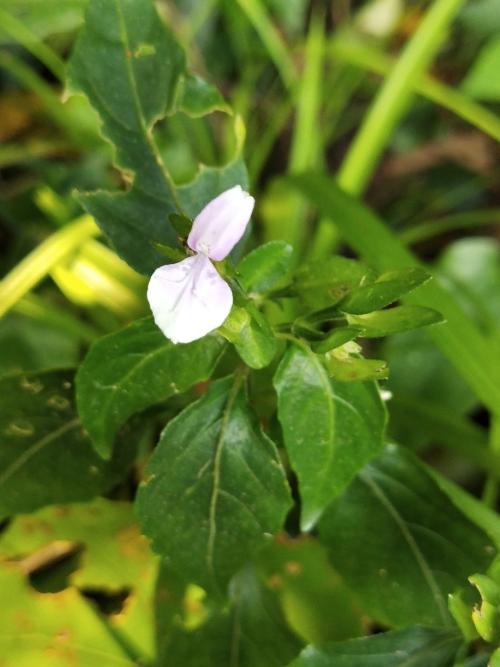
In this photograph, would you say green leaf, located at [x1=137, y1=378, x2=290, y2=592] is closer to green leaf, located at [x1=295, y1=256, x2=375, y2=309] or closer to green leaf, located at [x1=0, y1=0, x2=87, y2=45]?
green leaf, located at [x1=295, y1=256, x2=375, y2=309]

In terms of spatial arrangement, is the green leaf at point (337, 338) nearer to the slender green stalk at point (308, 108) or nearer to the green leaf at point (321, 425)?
the green leaf at point (321, 425)

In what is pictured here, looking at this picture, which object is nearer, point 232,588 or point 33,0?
point 232,588

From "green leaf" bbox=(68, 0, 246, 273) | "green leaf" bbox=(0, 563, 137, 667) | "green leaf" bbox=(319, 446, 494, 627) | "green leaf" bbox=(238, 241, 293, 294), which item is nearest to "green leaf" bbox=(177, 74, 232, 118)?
"green leaf" bbox=(68, 0, 246, 273)

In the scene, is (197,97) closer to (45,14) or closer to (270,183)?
(45,14)

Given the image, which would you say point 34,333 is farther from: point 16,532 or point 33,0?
point 33,0

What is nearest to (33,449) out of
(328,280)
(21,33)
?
(328,280)

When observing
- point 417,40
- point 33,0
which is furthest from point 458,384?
point 33,0
